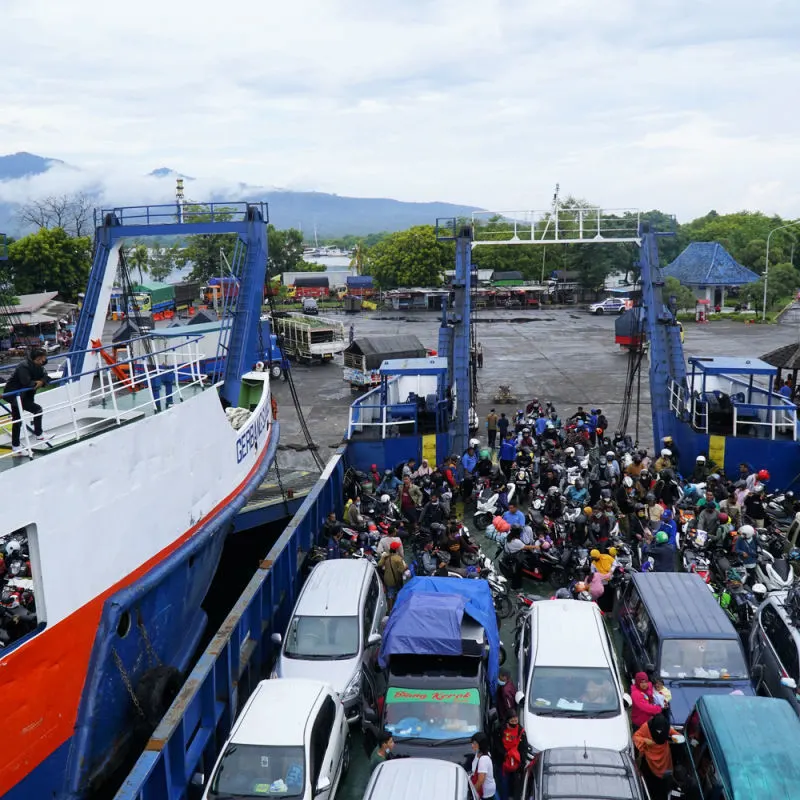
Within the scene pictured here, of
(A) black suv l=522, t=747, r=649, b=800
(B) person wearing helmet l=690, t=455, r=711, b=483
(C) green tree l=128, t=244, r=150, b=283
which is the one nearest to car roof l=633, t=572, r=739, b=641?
(A) black suv l=522, t=747, r=649, b=800

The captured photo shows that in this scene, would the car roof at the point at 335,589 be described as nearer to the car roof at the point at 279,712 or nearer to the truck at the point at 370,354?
the car roof at the point at 279,712

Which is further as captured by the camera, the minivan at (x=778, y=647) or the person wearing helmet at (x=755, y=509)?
the person wearing helmet at (x=755, y=509)

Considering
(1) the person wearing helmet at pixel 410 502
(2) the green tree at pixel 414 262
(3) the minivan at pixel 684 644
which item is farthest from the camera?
(2) the green tree at pixel 414 262

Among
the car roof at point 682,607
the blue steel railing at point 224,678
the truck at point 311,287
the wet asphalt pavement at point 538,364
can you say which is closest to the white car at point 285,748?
the blue steel railing at point 224,678

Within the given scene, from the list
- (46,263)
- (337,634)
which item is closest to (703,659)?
(337,634)

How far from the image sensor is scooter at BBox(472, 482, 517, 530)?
584 inches

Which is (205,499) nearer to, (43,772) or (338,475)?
(43,772)

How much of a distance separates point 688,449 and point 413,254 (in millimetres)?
56643

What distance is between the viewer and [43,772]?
7.41m

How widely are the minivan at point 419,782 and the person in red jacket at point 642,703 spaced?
2.24 meters

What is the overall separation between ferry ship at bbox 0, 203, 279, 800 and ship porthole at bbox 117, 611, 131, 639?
18 millimetres

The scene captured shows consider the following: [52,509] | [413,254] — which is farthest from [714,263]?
[52,509]

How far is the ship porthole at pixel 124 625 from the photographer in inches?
339

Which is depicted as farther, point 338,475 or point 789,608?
point 338,475
